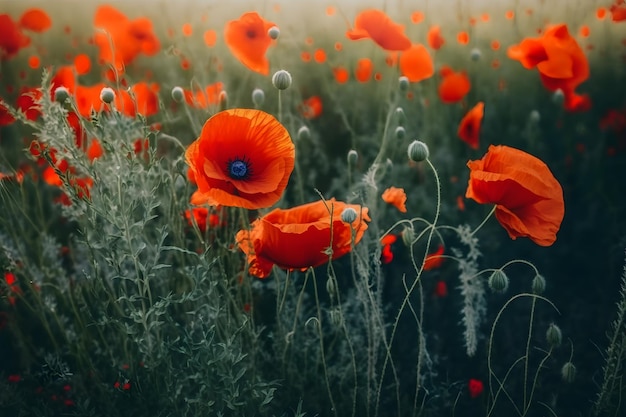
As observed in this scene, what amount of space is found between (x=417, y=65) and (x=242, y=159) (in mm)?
1246

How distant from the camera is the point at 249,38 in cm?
207

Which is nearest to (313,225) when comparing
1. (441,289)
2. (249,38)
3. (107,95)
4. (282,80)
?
(282,80)

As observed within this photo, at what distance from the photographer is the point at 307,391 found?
6.19ft

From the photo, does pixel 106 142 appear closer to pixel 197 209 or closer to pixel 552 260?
pixel 197 209

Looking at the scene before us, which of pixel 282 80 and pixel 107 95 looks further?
pixel 282 80

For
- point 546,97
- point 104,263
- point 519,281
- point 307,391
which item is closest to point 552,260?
point 519,281

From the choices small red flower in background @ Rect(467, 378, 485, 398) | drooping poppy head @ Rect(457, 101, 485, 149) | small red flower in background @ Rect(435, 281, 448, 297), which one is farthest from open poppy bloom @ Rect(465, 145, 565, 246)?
drooping poppy head @ Rect(457, 101, 485, 149)

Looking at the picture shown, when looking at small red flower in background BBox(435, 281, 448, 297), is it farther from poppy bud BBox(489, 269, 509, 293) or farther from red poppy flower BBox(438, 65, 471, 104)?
red poppy flower BBox(438, 65, 471, 104)

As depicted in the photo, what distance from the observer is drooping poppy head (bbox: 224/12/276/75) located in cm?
203

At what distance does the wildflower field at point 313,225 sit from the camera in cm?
147

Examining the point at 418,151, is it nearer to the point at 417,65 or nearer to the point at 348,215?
the point at 348,215

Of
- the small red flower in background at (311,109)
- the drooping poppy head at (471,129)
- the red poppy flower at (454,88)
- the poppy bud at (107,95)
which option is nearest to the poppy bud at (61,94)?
the poppy bud at (107,95)

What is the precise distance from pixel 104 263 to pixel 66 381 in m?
0.36

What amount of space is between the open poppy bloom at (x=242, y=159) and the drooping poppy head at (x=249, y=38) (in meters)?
0.60
